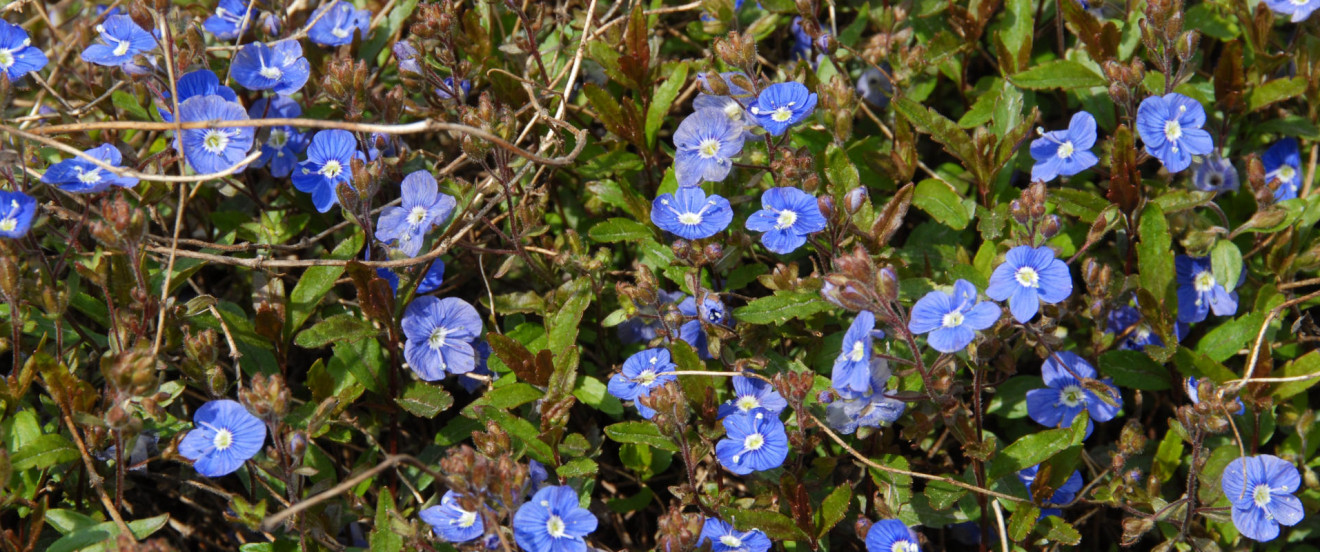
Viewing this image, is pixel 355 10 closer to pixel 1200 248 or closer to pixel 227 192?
pixel 227 192

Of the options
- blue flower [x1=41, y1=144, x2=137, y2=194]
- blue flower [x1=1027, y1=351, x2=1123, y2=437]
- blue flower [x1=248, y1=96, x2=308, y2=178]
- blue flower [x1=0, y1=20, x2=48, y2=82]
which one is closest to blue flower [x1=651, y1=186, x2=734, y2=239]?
blue flower [x1=1027, y1=351, x2=1123, y2=437]

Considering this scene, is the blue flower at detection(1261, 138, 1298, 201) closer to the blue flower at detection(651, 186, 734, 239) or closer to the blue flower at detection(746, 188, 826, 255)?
the blue flower at detection(746, 188, 826, 255)

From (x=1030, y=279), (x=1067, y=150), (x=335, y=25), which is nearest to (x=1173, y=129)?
(x=1067, y=150)

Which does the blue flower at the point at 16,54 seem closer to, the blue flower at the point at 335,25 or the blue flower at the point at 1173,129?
the blue flower at the point at 335,25

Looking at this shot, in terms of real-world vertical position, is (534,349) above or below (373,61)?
below

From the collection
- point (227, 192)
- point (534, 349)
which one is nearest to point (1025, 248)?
point (534, 349)

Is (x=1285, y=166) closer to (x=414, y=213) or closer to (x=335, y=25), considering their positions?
(x=414, y=213)

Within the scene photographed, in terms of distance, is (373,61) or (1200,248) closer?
(1200,248)
